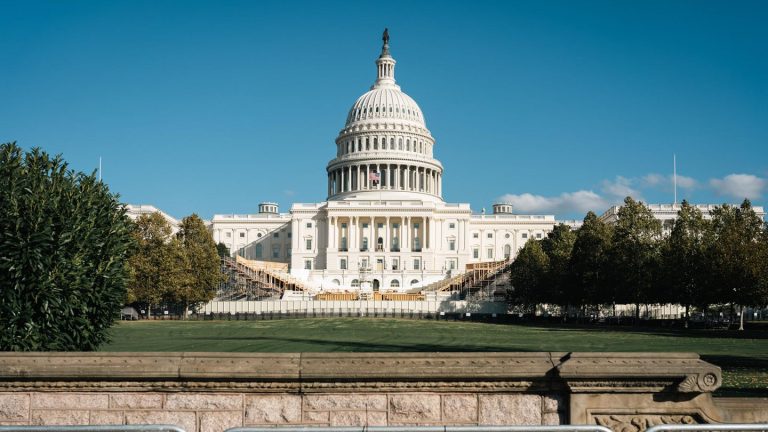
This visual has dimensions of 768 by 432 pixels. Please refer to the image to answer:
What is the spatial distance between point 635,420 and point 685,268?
5576 cm

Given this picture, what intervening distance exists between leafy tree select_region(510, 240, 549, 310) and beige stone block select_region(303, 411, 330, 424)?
241 ft

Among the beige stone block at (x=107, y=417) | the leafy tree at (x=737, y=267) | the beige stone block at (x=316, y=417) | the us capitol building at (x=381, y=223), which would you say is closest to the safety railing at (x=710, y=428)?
the beige stone block at (x=316, y=417)

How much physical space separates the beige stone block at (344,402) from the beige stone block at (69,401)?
270 cm

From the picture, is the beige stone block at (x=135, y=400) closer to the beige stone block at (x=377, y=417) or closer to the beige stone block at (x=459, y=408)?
the beige stone block at (x=377, y=417)

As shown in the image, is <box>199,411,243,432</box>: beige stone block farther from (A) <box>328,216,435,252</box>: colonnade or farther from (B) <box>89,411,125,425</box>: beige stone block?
(A) <box>328,216,435,252</box>: colonnade

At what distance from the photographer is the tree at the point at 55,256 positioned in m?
18.4

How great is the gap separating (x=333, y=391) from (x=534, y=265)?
7682cm

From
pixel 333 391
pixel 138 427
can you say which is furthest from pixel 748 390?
pixel 138 427

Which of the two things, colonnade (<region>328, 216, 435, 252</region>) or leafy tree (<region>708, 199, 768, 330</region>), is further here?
colonnade (<region>328, 216, 435, 252</region>)

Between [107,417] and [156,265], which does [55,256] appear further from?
[156,265]

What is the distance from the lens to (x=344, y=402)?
35.2ft

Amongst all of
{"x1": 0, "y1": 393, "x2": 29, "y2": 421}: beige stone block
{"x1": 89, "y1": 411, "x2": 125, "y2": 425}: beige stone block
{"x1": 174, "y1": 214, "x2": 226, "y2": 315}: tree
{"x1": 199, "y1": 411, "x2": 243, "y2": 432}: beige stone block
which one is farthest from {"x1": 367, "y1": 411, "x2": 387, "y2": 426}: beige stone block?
{"x1": 174, "y1": 214, "x2": 226, "y2": 315}: tree

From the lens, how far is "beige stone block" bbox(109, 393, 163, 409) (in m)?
10.7

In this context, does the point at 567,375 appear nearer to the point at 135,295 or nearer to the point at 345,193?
the point at 135,295
